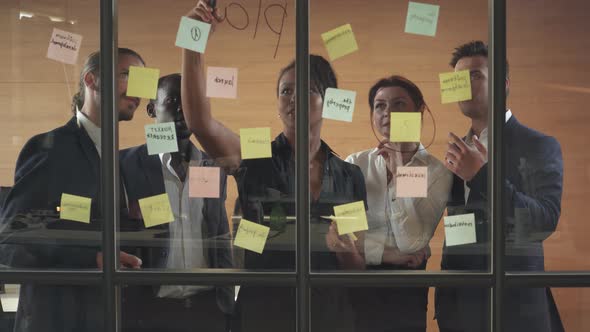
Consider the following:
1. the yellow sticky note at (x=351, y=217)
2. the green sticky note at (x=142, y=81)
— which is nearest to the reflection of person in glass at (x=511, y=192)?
the yellow sticky note at (x=351, y=217)

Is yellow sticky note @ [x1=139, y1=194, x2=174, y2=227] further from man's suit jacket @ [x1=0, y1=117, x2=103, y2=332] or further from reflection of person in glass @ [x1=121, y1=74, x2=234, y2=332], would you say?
man's suit jacket @ [x1=0, y1=117, x2=103, y2=332]

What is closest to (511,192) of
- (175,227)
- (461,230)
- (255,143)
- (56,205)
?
(461,230)

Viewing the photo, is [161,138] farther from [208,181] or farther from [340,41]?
[340,41]

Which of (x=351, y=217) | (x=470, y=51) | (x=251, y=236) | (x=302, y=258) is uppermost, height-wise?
(x=470, y=51)

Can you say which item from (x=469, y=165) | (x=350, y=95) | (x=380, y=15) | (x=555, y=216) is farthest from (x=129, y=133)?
(x=555, y=216)

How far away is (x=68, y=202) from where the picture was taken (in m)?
3.64

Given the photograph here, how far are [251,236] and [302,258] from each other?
311 mm

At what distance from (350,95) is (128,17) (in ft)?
4.31

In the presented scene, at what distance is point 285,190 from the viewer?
11.7 feet

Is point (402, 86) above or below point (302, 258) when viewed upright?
above

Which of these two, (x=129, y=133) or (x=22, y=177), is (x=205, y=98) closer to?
(x=129, y=133)

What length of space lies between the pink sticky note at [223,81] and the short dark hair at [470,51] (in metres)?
1.20

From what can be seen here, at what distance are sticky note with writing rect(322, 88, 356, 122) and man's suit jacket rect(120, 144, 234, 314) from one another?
2.27 feet

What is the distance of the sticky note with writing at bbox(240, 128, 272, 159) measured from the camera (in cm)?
359
